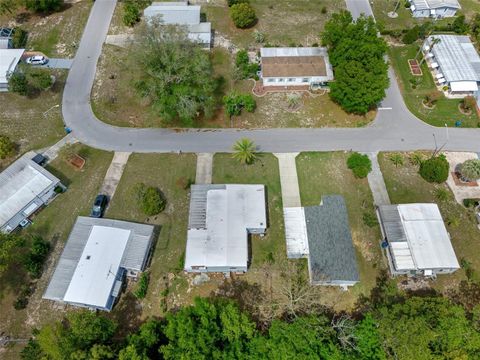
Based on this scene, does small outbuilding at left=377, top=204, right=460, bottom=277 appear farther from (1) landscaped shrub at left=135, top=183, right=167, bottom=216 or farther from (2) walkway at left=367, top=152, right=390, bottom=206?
(1) landscaped shrub at left=135, top=183, right=167, bottom=216

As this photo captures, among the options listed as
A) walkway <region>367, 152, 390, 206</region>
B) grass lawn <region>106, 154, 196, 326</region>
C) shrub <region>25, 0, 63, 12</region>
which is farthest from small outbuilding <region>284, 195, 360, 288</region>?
shrub <region>25, 0, 63, 12</region>

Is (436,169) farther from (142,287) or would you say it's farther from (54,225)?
(54,225)

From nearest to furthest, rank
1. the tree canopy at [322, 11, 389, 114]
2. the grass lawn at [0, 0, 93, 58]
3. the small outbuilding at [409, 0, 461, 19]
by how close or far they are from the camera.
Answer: the tree canopy at [322, 11, 389, 114] → the grass lawn at [0, 0, 93, 58] → the small outbuilding at [409, 0, 461, 19]

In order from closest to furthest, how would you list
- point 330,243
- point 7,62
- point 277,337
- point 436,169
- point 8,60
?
point 277,337, point 330,243, point 436,169, point 7,62, point 8,60

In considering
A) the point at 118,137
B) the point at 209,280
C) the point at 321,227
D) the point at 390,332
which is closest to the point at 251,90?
the point at 118,137

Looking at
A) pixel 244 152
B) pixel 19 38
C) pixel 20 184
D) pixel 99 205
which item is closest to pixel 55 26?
pixel 19 38

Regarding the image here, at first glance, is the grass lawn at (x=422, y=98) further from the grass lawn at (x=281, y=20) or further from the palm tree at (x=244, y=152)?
the palm tree at (x=244, y=152)
